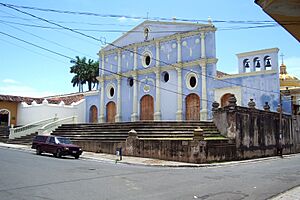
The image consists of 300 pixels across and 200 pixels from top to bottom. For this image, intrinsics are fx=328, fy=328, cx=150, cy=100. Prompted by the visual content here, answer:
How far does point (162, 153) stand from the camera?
2038 centimetres

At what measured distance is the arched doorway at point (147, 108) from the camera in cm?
3378

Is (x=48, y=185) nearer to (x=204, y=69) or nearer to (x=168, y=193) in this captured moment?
(x=168, y=193)

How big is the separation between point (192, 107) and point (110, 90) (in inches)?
451

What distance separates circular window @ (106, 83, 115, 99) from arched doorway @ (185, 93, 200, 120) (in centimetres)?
1007

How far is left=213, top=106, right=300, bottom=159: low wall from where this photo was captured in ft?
73.2

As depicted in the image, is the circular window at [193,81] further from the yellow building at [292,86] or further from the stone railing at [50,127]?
the stone railing at [50,127]

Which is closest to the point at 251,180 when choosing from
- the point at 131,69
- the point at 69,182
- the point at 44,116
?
the point at 69,182

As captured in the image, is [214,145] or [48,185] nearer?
[48,185]

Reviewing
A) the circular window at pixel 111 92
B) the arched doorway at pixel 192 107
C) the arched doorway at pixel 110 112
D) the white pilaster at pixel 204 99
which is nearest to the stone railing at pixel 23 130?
the arched doorway at pixel 110 112

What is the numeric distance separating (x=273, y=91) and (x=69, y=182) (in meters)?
21.0

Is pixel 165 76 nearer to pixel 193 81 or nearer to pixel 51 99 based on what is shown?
pixel 193 81

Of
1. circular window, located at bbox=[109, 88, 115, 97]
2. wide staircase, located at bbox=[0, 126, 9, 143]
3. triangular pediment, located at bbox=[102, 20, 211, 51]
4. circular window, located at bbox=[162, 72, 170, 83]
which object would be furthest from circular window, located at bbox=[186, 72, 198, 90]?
wide staircase, located at bbox=[0, 126, 9, 143]

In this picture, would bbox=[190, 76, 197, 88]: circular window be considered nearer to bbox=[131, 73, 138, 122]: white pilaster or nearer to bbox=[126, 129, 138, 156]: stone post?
bbox=[131, 73, 138, 122]: white pilaster

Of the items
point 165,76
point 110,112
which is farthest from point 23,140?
point 165,76
